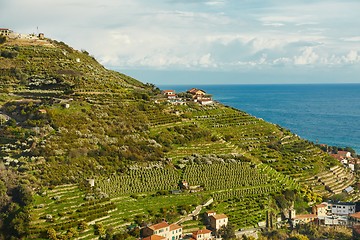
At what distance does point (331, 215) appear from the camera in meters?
53.0

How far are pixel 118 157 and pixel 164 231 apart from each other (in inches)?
571

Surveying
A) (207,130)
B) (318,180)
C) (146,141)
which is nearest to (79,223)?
(146,141)

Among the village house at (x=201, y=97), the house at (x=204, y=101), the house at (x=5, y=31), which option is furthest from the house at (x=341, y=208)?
the house at (x=5, y=31)

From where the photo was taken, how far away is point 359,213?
51875 millimetres

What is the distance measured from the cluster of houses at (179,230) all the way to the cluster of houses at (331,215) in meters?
10.9

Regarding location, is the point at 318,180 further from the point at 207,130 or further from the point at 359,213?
the point at 207,130

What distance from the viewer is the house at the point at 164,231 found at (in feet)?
136

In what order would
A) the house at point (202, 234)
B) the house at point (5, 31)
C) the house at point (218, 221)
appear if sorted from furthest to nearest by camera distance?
1. the house at point (5, 31)
2. the house at point (218, 221)
3. the house at point (202, 234)

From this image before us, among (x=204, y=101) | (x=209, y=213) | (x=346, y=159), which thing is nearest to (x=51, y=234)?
(x=209, y=213)

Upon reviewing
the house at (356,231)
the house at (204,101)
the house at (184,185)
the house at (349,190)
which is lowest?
the house at (356,231)

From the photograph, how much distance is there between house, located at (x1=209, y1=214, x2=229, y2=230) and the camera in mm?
45469

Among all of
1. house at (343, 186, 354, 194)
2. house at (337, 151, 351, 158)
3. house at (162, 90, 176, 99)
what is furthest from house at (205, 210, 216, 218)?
house at (337, 151, 351, 158)

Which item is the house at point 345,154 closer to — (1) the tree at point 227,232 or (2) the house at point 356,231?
(2) the house at point 356,231

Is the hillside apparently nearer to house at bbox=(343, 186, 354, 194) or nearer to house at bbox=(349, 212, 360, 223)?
house at bbox=(343, 186, 354, 194)
